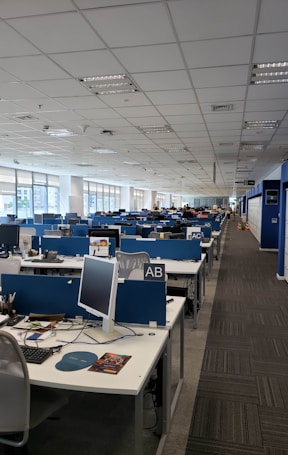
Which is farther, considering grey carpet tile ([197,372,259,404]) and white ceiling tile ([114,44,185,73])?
white ceiling tile ([114,44,185,73])

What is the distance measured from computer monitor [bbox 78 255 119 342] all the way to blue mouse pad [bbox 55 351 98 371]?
223 millimetres

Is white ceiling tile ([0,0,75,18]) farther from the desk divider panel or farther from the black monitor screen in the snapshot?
the black monitor screen

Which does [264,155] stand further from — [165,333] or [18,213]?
[18,213]

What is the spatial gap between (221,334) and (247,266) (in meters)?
5.02

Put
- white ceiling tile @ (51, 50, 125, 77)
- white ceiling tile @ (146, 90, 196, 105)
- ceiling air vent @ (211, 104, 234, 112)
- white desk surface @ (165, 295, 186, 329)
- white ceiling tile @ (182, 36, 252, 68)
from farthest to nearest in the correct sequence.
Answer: ceiling air vent @ (211, 104, 234, 112), white ceiling tile @ (146, 90, 196, 105), white ceiling tile @ (51, 50, 125, 77), white ceiling tile @ (182, 36, 252, 68), white desk surface @ (165, 295, 186, 329)

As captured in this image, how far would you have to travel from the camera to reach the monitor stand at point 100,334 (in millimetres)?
2203

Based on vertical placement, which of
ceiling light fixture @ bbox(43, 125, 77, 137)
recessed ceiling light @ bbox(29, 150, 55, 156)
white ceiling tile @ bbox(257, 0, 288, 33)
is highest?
recessed ceiling light @ bbox(29, 150, 55, 156)

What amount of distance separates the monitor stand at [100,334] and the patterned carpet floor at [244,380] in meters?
0.90

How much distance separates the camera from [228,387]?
305cm

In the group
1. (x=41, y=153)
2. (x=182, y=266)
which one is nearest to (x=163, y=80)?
(x=182, y=266)

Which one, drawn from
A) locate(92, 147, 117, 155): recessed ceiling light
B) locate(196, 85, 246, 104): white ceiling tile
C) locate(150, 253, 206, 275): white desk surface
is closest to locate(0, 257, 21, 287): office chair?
locate(150, 253, 206, 275): white desk surface

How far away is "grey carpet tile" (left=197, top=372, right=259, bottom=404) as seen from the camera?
2900mm

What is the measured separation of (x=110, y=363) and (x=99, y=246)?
3.48m

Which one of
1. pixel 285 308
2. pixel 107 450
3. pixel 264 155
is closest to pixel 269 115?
pixel 285 308
